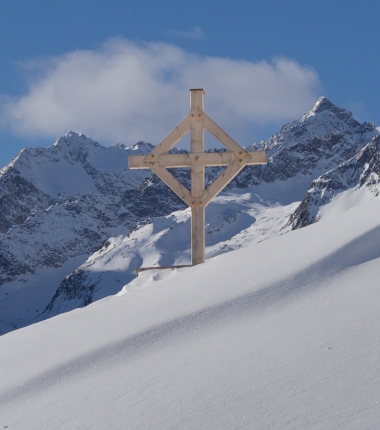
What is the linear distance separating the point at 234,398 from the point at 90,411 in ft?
2.72

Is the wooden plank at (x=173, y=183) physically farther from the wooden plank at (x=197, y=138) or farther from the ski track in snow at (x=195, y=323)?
the ski track in snow at (x=195, y=323)

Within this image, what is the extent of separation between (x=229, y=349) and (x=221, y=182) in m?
3.35

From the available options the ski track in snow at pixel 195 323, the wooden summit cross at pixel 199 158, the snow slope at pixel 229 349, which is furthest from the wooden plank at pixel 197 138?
the ski track in snow at pixel 195 323

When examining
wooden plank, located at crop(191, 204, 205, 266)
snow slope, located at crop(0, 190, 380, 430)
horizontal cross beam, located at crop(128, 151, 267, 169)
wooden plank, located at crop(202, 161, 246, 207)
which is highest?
horizontal cross beam, located at crop(128, 151, 267, 169)

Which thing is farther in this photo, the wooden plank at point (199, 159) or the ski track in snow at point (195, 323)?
the wooden plank at point (199, 159)

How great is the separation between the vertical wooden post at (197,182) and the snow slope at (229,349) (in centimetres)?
123

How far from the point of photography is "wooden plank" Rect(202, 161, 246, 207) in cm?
748

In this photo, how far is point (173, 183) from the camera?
7605 mm

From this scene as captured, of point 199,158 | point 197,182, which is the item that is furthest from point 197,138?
point 197,182

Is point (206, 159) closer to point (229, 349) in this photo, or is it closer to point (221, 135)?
point (221, 135)

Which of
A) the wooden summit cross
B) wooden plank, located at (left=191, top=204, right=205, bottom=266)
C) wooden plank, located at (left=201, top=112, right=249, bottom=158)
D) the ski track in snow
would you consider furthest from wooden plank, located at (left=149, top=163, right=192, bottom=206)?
the ski track in snow

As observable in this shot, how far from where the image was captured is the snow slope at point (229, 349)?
365cm

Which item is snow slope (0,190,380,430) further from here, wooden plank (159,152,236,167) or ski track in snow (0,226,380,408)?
wooden plank (159,152,236,167)

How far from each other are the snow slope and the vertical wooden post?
4.05ft
